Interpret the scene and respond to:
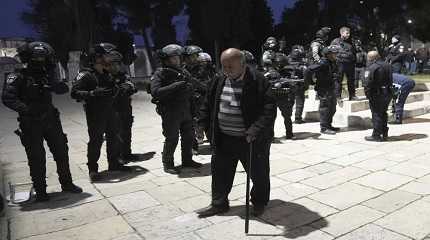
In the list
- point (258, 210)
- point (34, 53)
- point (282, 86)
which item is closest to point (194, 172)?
point (258, 210)

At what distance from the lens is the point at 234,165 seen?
447 cm

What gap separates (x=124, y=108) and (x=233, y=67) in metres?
3.50

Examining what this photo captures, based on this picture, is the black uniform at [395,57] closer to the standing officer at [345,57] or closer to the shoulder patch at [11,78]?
the standing officer at [345,57]

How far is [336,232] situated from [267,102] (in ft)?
4.72

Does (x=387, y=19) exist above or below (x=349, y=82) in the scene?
above

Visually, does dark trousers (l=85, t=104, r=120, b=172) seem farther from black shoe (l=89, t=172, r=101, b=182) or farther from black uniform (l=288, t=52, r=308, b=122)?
black uniform (l=288, t=52, r=308, b=122)

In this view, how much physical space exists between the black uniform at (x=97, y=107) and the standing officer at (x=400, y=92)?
246 inches

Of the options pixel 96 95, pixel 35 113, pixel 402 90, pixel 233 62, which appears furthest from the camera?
pixel 402 90

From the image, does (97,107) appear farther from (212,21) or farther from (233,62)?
(212,21)

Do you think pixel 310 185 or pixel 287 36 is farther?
pixel 287 36

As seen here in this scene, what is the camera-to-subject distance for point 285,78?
794cm

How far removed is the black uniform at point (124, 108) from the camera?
6.78 metres

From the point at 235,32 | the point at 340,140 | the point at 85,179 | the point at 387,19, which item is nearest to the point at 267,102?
the point at 85,179

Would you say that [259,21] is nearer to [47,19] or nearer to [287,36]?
[287,36]
